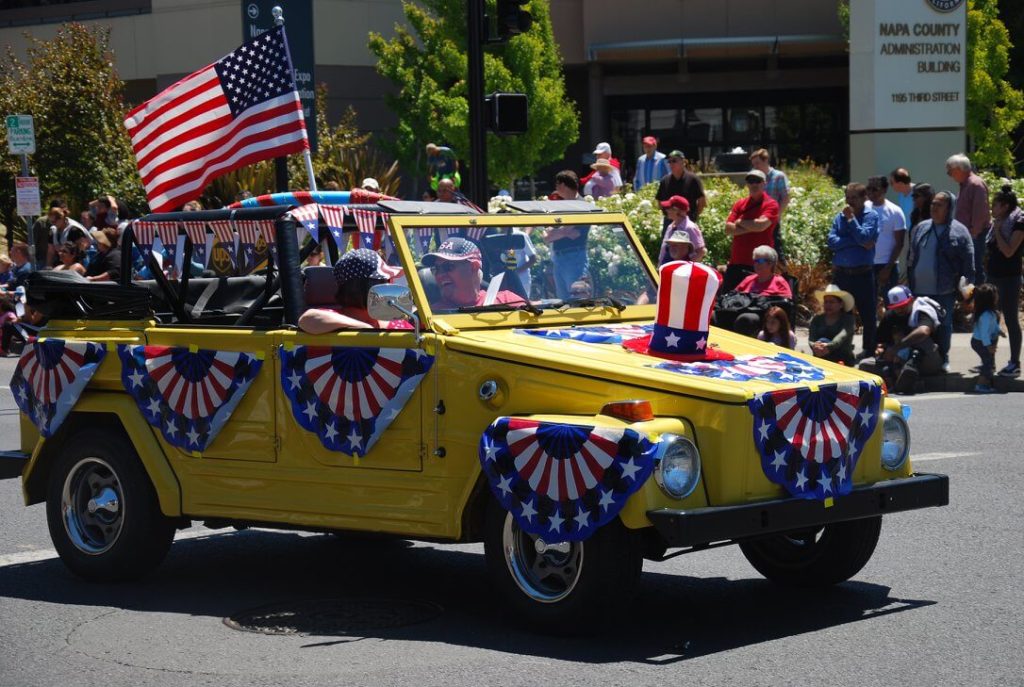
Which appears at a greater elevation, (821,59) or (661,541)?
(821,59)

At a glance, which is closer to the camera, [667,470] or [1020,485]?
[667,470]

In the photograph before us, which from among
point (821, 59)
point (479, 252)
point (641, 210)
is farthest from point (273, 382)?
point (821, 59)

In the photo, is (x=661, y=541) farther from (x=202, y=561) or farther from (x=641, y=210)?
(x=641, y=210)

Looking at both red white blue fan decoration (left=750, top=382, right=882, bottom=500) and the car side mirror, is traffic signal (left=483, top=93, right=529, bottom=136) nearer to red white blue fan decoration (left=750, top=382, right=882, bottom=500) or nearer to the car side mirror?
the car side mirror

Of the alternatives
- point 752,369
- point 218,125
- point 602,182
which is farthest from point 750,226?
point 752,369

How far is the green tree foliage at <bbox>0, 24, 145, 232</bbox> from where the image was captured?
3056 centimetres

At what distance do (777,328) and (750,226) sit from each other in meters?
2.35

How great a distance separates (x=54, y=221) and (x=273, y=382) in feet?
54.3

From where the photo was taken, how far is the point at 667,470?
662cm

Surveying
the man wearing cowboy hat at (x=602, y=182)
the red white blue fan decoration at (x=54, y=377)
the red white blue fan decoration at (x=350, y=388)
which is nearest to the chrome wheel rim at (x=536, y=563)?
the red white blue fan decoration at (x=350, y=388)

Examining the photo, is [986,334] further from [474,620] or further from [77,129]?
[77,129]

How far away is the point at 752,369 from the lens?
7.27 m

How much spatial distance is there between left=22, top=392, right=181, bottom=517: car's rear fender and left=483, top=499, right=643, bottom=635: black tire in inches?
77.8

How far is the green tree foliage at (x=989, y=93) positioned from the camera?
31.3 meters
